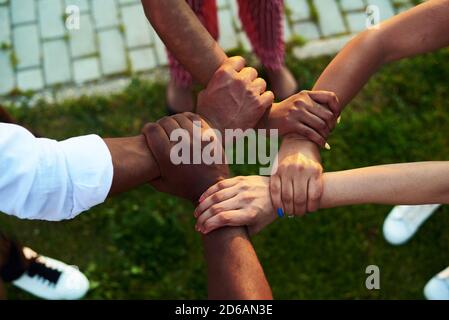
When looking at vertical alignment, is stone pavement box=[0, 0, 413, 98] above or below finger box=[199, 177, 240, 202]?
above

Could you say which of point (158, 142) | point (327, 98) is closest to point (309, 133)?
point (327, 98)

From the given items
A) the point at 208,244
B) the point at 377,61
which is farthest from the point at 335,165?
the point at 208,244

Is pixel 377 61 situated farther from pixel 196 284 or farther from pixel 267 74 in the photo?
pixel 196 284

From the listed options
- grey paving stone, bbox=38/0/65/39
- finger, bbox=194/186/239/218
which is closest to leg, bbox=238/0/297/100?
finger, bbox=194/186/239/218

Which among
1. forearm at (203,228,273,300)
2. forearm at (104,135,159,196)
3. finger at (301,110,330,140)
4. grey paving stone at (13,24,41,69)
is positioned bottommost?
forearm at (203,228,273,300)

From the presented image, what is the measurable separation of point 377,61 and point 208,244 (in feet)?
3.64

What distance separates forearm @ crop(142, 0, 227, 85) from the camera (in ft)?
7.18

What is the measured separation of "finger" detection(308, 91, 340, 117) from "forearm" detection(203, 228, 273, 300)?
63 centimetres

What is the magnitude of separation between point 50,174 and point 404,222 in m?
2.09

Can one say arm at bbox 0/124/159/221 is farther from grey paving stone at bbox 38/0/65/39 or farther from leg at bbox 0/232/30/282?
grey paving stone at bbox 38/0/65/39

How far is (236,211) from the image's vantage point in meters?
2.00

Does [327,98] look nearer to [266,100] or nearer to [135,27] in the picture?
[266,100]

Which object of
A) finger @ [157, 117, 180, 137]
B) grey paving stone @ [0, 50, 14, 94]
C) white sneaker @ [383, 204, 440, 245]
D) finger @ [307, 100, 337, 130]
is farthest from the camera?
grey paving stone @ [0, 50, 14, 94]

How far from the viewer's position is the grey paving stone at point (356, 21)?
3.72m
